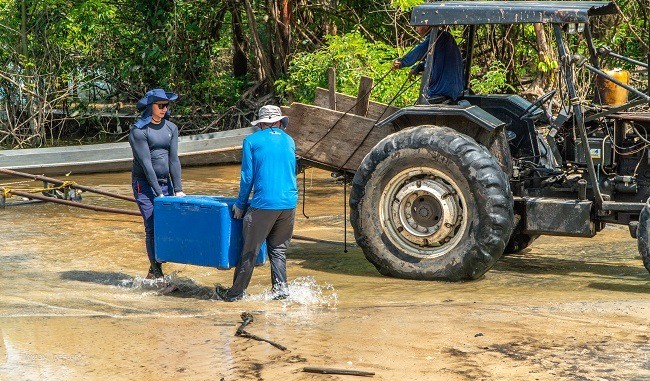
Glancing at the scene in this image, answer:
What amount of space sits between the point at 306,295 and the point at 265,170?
108cm

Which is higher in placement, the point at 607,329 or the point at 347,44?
the point at 347,44

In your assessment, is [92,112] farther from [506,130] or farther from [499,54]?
[506,130]

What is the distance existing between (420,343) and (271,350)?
3.23ft

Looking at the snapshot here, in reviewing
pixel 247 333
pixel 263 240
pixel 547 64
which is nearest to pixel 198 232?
pixel 263 240

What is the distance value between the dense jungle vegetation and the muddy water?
8098mm

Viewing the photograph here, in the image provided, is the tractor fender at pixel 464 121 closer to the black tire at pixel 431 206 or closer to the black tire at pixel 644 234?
the black tire at pixel 431 206

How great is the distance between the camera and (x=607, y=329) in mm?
7246

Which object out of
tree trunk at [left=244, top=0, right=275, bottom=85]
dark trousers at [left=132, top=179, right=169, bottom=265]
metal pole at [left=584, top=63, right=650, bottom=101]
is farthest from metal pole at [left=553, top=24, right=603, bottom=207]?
tree trunk at [left=244, top=0, right=275, bottom=85]

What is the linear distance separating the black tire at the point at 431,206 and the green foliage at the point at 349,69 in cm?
574

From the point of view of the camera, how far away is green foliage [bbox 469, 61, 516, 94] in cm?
1525

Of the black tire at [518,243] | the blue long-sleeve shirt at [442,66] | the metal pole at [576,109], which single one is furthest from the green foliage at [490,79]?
the metal pole at [576,109]

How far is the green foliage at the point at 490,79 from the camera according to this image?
1525cm

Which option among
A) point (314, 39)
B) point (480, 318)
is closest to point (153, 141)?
point (480, 318)

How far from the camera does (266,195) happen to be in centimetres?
826
